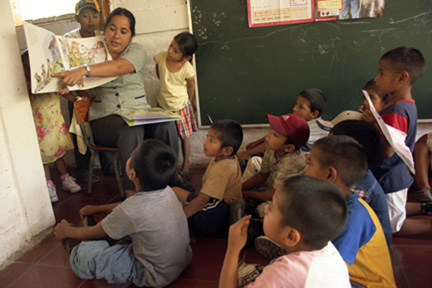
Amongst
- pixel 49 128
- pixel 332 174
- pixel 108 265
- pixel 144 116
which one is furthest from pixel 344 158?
pixel 49 128

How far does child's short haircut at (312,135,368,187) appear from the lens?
1471 mm

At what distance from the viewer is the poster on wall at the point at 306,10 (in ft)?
9.70

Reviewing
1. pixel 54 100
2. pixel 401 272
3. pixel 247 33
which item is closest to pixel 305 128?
pixel 401 272

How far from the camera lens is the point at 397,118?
1879mm

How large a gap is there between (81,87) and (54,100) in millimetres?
604

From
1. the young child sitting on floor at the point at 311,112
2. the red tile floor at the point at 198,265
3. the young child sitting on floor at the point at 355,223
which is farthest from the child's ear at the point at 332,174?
the young child sitting on floor at the point at 311,112

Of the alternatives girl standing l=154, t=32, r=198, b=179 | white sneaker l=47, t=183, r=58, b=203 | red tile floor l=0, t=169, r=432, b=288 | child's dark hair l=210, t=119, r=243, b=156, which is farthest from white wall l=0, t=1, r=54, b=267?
girl standing l=154, t=32, r=198, b=179

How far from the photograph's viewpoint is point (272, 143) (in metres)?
2.24

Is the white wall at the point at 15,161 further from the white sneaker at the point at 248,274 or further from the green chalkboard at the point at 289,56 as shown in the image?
the green chalkboard at the point at 289,56

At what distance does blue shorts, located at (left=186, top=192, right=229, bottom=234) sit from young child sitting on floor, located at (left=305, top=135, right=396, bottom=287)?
0.78 m

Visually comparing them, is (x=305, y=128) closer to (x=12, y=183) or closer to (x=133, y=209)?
(x=133, y=209)

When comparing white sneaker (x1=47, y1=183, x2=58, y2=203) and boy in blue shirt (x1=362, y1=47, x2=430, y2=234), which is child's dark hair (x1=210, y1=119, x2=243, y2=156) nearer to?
boy in blue shirt (x1=362, y1=47, x2=430, y2=234)

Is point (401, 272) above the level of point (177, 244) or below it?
below

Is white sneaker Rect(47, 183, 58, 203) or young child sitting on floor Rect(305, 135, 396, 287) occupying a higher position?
young child sitting on floor Rect(305, 135, 396, 287)
